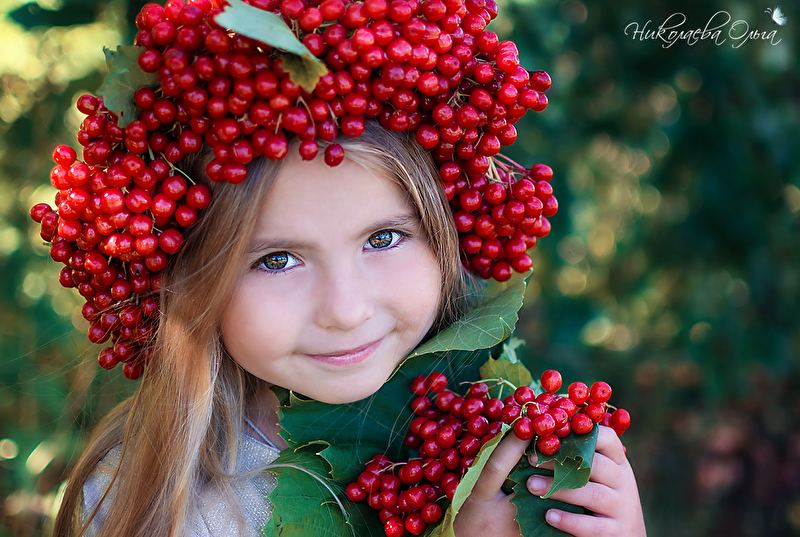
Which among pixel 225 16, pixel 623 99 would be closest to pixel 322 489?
pixel 225 16

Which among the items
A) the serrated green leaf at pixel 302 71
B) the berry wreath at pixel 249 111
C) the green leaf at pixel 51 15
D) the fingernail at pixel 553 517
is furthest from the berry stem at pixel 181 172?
the green leaf at pixel 51 15

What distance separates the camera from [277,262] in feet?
3.21

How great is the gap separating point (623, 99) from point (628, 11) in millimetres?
266

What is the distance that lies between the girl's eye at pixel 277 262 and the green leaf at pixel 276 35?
27 centimetres

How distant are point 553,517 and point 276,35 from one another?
793 mm

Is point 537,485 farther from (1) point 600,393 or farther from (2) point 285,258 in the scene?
(2) point 285,258

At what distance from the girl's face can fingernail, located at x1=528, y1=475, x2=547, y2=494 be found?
293 mm

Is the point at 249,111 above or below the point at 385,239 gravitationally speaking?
above

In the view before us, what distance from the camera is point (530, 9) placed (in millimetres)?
1642

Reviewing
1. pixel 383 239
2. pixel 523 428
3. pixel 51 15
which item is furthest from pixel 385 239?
pixel 51 15

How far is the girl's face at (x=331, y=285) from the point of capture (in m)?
0.92

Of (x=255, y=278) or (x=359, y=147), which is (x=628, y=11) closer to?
(x=359, y=147)

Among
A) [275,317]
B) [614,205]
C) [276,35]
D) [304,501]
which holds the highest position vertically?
[276,35]

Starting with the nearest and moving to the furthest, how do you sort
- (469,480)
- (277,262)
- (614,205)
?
(469,480)
(277,262)
(614,205)
